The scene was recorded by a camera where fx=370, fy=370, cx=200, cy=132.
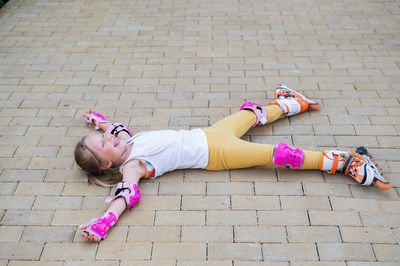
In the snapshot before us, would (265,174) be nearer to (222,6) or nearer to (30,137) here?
(30,137)

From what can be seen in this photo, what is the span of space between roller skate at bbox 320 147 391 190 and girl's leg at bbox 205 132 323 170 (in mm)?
74

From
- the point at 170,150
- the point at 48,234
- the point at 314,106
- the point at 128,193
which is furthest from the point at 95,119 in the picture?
the point at 314,106

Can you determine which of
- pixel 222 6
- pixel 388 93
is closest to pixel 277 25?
pixel 222 6

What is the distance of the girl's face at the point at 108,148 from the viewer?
109 inches

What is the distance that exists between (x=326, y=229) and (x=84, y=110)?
2487 millimetres

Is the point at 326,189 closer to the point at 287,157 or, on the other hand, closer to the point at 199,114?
the point at 287,157

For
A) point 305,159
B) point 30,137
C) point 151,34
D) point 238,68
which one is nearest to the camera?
point 305,159

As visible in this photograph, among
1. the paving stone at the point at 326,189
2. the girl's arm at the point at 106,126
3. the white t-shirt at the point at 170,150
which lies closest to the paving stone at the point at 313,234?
the paving stone at the point at 326,189

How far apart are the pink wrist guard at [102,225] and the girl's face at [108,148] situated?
0.45 m

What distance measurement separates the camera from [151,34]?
4969 mm

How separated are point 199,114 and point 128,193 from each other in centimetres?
124

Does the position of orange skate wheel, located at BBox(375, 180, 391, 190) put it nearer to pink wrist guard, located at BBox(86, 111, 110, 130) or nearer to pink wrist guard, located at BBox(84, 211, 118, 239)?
pink wrist guard, located at BBox(84, 211, 118, 239)

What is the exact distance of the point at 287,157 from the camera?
2.80m

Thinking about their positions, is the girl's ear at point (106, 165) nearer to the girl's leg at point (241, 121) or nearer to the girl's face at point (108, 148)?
the girl's face at point (108, 148)
